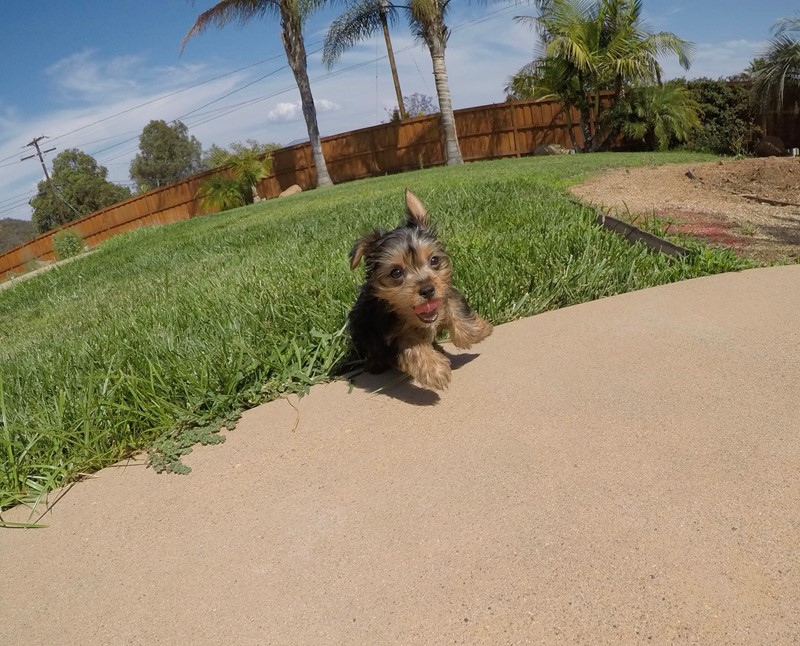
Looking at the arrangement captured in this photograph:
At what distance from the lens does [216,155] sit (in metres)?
32.1

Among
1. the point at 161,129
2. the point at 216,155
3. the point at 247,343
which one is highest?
the point at 161,129

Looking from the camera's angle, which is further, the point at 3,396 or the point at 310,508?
the point at 3,396

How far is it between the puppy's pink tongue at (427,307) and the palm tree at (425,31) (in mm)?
23119

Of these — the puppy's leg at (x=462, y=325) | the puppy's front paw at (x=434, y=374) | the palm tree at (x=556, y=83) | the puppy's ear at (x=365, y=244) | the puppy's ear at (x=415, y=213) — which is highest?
the palm tree at (x=556, y=83)

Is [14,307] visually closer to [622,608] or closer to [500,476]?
[500,476]

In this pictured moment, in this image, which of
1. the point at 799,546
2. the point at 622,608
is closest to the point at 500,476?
the point at 622,608

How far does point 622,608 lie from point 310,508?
1275mm

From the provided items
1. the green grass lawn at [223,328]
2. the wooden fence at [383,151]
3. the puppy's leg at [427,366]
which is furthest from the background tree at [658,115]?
the puppy's leg at [427,366]

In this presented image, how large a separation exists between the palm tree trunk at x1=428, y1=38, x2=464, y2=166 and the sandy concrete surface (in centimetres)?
2272

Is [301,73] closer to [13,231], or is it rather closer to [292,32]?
[292,32]

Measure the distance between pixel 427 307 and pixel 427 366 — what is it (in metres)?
0.31

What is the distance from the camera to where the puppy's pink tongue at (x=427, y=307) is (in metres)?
3.06

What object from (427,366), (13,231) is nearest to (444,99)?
(427,366)

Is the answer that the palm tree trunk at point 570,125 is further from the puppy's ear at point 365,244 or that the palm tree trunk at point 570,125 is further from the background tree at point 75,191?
the background tree at point 75,191
